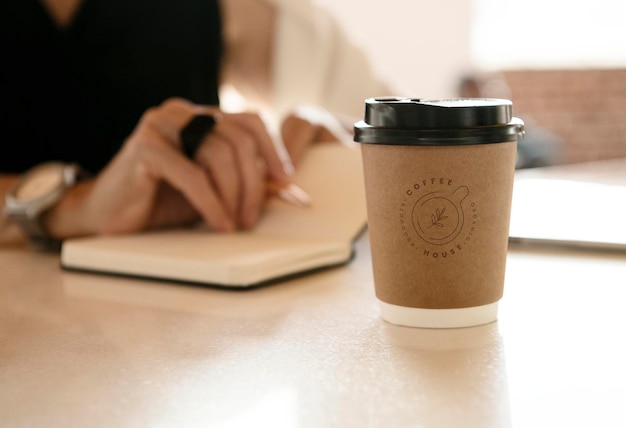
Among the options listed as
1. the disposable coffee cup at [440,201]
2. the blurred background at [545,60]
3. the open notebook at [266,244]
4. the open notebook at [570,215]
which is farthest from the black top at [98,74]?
the blurred background at [545,60]

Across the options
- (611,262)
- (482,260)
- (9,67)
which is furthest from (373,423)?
(9,67)

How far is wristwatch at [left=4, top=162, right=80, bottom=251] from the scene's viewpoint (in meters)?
0.88

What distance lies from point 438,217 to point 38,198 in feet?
1.97

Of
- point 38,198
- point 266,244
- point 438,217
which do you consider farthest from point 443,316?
point 38,198

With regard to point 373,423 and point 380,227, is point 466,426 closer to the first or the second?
point 373,423

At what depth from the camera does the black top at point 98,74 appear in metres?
1.33

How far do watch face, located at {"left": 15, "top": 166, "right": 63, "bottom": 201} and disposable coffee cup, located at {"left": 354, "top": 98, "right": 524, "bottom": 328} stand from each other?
1.82 feet

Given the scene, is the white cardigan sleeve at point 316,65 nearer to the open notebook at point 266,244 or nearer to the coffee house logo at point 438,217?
the open notebook at point 266,244

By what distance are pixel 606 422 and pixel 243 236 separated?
1.65 feet

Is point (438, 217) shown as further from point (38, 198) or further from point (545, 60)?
point (545, 60)

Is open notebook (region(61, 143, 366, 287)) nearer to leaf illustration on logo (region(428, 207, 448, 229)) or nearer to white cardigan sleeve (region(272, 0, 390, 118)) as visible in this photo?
leaf illustration on logo (region(428, 207, 448, 229))

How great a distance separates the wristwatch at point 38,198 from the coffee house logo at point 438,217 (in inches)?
21.9

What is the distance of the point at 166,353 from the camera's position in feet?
1.57

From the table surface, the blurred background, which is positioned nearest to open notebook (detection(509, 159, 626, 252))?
the table surface
